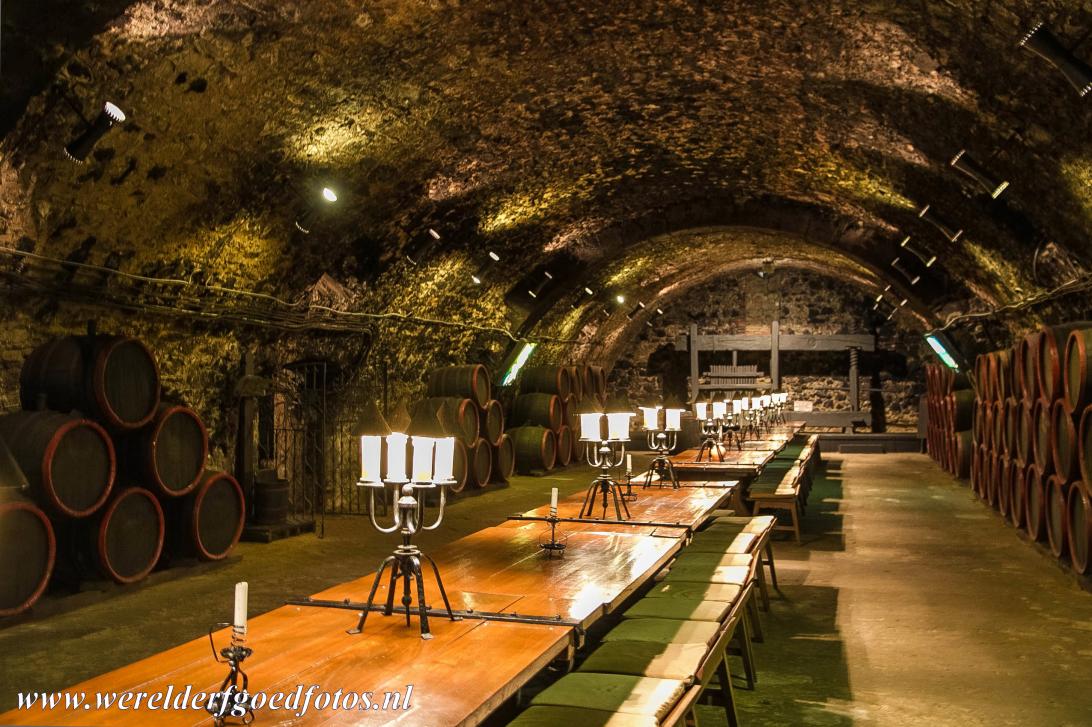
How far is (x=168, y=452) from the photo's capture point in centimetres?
630

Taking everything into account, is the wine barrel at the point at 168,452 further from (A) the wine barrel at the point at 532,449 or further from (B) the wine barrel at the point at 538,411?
(B) the wine barrel at the point at 538,411

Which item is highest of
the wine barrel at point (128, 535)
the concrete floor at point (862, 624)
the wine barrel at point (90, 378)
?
the wine barrel at point (90, 378)

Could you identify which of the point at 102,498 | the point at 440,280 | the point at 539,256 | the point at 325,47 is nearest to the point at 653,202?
the point at 539,256

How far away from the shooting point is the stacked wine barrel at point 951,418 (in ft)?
38.5

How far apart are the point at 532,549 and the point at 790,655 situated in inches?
57.6

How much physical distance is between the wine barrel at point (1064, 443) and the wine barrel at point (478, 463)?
5.90 metres

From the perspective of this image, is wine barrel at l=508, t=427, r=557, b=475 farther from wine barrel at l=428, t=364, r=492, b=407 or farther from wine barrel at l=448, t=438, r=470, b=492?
wine barrel at l=448, t=438, r=470, b=492

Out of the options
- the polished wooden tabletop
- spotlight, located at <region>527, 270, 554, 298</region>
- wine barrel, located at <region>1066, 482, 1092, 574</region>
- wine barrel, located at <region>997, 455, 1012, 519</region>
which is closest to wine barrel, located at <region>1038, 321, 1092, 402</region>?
wine barrel, located at <region>1066, 482, 1092, 574</region>

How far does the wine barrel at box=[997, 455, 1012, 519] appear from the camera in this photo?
27.1ft

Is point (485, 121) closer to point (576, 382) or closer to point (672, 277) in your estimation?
point (576, 382)

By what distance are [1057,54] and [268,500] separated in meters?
6.05

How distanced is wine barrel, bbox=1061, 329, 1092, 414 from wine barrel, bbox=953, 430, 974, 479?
19.1 feet

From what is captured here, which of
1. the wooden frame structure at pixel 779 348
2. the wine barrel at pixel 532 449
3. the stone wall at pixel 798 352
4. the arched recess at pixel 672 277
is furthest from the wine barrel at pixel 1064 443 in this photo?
the wooden frame structure at pixel 779 348

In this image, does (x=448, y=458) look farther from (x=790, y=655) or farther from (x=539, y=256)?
(x=539, y=256)
